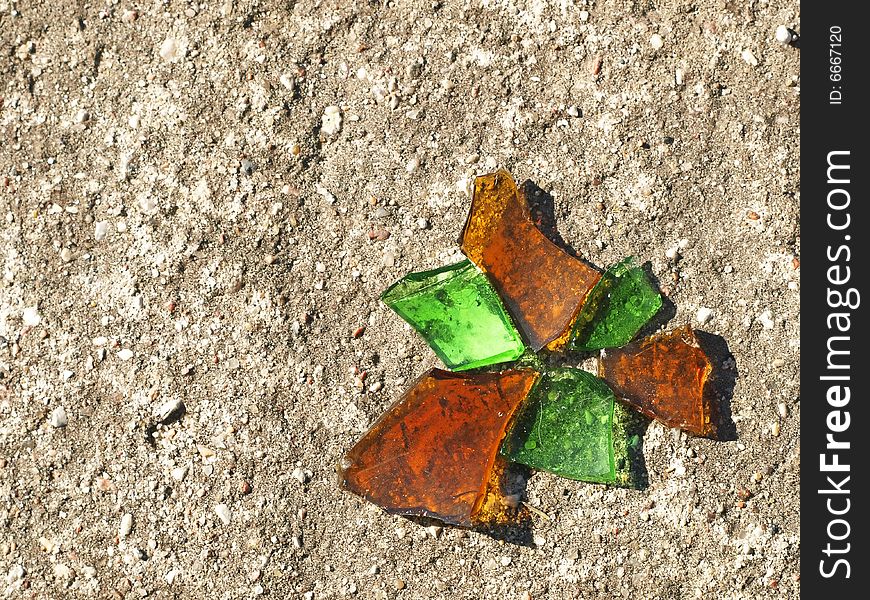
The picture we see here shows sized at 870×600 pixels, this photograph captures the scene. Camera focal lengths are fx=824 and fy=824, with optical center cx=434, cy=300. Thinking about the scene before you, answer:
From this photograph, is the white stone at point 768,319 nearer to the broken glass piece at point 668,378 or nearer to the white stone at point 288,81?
the broken glass piece at point 668,378

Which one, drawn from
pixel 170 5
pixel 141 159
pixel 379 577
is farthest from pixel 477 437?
pixel 170 5

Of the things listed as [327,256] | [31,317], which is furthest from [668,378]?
[31,317]

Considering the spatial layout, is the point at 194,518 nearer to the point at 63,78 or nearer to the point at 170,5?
the point at 63,78

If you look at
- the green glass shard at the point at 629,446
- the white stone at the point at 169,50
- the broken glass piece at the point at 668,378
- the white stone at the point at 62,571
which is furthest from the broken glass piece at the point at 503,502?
the white stone at the point at 169,50

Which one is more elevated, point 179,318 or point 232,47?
point 232,47

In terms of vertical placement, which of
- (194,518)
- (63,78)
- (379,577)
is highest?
(63,78)

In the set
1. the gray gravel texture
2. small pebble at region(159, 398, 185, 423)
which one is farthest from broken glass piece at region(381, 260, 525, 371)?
small pebble at region(159, 398, 185, 423)
